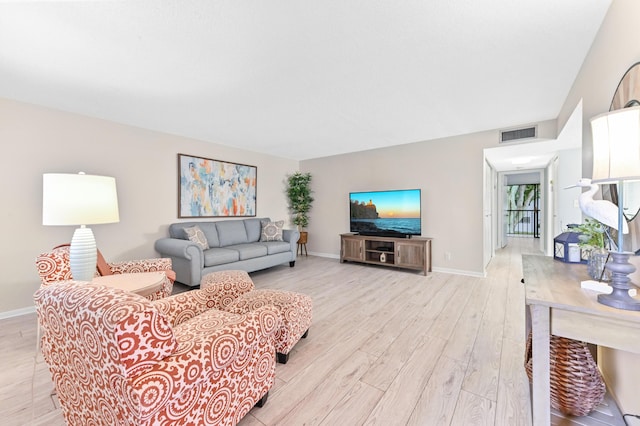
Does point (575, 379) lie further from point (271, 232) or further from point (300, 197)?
point (300, 197)

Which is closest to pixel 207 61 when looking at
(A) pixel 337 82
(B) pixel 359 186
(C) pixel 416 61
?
(A) pixel 337 82

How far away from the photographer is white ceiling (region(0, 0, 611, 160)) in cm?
153

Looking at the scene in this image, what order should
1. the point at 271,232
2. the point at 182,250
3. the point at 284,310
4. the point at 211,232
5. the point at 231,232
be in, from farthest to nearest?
the point at 271,232, the point at 231,232, the point at 211,232, the point at 182,250, the point at 284,310

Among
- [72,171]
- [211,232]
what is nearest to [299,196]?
[211,232]

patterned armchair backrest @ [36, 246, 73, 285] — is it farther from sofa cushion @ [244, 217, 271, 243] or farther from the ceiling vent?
→ the ceiling vent

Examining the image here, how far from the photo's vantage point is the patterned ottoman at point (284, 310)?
1.83 meters

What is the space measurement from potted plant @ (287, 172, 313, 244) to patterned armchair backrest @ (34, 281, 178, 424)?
4791 millimetres

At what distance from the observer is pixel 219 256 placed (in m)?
3.58

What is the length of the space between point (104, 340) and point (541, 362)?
65.0 inches

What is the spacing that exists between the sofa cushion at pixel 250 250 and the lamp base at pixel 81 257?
223 cm

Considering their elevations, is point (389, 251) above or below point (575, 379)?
above

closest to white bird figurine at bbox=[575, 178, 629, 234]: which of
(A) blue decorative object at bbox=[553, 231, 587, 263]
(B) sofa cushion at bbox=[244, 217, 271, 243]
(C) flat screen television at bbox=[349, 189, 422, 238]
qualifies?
(A) blue decorative object at bbox=[553, 231, 587, 263]

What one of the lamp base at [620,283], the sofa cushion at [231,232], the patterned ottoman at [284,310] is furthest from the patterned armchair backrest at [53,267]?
the lamp base at [620,283]

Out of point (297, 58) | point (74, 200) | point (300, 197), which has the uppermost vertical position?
point (297, 58)
